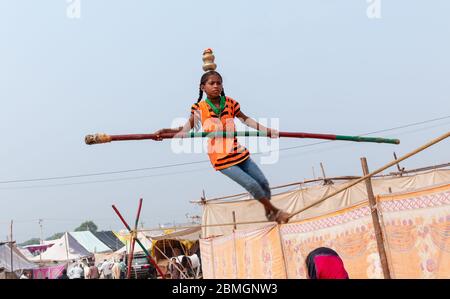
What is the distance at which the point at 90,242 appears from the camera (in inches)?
1560

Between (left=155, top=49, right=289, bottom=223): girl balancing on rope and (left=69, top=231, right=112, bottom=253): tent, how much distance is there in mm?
35697

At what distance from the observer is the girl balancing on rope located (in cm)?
368

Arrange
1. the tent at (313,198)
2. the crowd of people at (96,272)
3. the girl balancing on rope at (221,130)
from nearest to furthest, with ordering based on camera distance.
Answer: the girl balancing on rope at (221,130), the tent at (313,198), the crowd of people at (96,272)

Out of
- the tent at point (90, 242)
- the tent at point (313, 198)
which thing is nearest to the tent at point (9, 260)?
the tent at point (313, 198)

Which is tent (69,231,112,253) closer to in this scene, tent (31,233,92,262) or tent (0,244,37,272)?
tent (31,233,92,262)

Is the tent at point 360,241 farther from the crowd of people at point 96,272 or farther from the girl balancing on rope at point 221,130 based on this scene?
the crowd of people at point 96,272

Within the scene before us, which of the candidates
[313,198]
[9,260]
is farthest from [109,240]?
[313,198]

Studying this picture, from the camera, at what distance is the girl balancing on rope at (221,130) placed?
368 centimetres

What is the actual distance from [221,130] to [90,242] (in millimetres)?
38852

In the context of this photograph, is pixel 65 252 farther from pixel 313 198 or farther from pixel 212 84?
pixel 212 84

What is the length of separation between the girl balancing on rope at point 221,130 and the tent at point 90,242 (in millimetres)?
35697

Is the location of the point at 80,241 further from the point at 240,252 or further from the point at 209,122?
the point at 209,122
